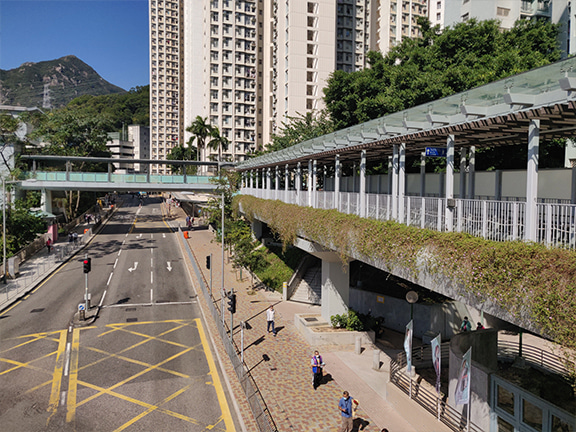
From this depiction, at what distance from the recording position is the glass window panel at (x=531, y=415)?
1062cm

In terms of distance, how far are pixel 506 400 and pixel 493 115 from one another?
772cm

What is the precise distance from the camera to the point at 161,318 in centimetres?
2505

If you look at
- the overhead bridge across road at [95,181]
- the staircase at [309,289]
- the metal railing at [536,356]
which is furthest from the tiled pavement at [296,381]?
the overhead bridge across road at [95,181]

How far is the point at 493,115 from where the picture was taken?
10648 mm

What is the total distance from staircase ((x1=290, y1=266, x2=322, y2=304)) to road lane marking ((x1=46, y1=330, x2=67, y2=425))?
14.7 meters

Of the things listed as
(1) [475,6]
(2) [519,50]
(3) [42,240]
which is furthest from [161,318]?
(1) [475,6]

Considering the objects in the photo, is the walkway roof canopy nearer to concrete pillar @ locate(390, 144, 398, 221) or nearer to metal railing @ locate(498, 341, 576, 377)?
concrete pillar @ locate(390, 144, 398, 221)

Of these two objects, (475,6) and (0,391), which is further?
(475,6)

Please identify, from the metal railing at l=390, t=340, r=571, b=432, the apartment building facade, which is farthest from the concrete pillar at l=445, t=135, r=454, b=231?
the apartment building facade

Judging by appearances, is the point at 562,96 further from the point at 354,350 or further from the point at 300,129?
the point at 300,129

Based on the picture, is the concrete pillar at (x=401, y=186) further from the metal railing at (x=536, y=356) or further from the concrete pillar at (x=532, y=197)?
the metal railing at (x=536, y=356)

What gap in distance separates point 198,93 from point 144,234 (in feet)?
219

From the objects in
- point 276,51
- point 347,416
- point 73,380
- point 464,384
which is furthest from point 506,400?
point 276,51

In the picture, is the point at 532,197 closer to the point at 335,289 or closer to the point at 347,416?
the point at 347,416
